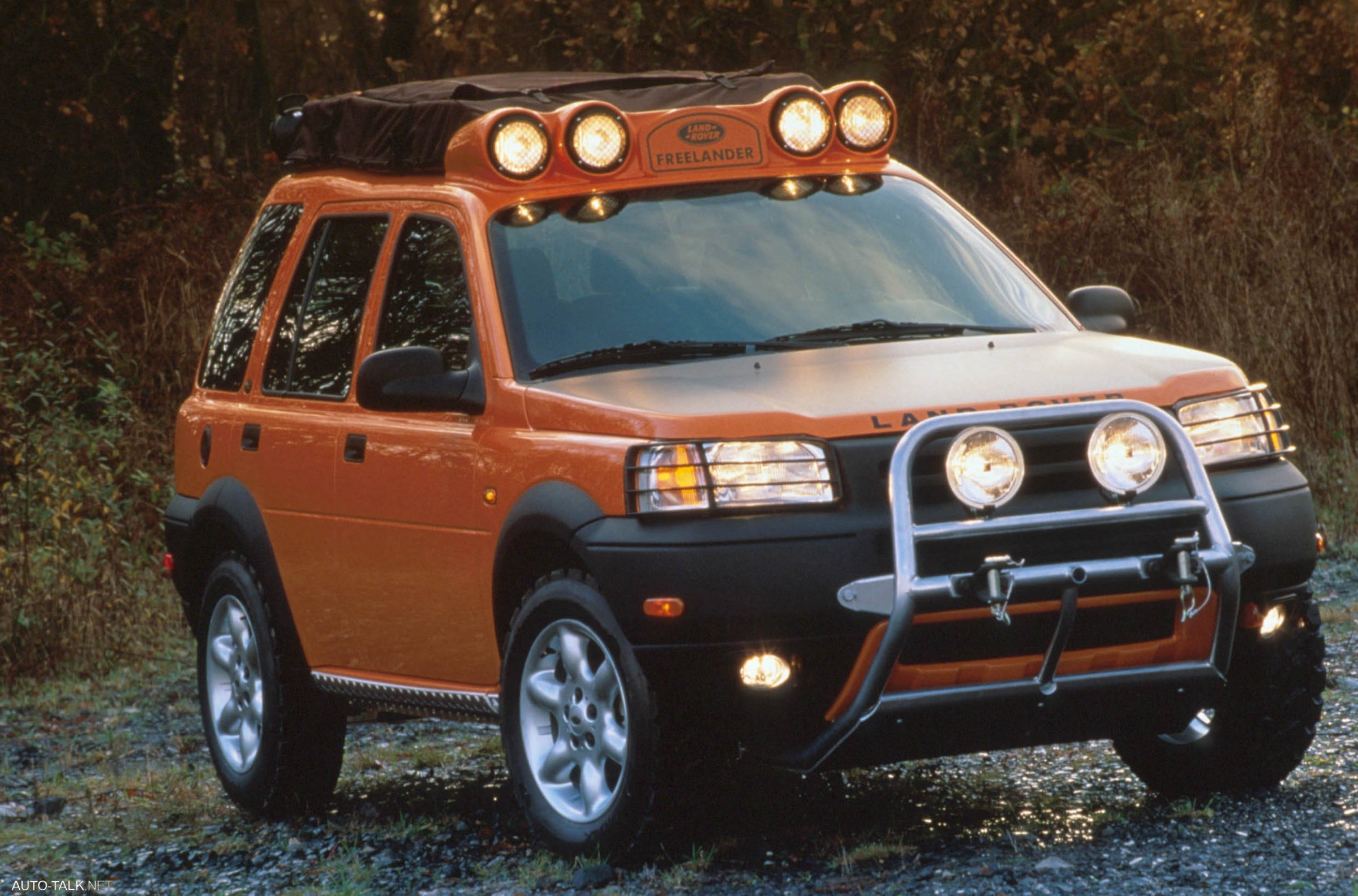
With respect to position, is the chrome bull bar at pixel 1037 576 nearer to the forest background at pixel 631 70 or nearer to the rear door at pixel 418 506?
the rear door at pixel 418 506

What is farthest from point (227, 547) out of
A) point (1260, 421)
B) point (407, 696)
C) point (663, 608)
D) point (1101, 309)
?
point (1260, 421)

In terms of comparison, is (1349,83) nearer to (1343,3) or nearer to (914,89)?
(1343,3)

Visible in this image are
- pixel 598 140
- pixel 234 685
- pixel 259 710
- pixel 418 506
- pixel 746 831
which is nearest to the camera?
pixel 746 831

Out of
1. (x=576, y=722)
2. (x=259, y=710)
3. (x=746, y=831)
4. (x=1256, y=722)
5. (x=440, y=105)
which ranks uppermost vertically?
(x=440, y=105)

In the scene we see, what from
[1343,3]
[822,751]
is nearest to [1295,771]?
[822,751]

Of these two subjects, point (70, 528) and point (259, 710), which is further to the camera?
point (70, 528)

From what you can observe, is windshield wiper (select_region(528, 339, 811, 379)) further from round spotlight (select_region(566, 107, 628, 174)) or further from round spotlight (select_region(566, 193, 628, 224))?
round spotlight (select_region(566, 107, 628, 174))

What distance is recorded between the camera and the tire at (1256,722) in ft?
18.1

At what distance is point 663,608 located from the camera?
489cm

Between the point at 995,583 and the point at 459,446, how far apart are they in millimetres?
1723

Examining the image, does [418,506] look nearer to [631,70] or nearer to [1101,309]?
[1101,309]

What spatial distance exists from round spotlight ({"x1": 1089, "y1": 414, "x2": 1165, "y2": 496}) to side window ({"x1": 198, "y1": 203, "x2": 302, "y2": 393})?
330 cm

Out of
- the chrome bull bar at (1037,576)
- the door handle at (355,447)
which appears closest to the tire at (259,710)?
the door handle at (355,447)

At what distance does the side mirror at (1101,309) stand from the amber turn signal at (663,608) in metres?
2.02
